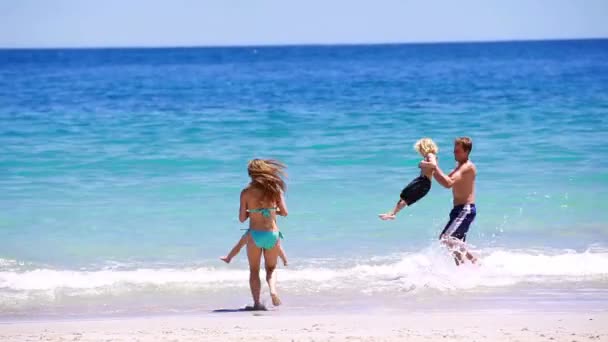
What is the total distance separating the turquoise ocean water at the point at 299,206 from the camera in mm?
7621

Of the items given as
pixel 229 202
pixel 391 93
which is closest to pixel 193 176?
pixel 229 202

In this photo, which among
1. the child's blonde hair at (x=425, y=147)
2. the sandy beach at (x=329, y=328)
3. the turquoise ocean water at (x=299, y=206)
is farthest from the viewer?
the turquoise ocean water at (x=299, y=206)

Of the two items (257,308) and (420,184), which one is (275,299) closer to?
(257,308)

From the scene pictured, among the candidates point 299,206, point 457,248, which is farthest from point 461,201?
point 299,206

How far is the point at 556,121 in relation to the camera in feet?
64.1

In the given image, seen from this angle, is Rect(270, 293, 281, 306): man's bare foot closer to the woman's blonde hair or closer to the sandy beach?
the sandy beach

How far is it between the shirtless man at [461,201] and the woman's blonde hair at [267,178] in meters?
1.59

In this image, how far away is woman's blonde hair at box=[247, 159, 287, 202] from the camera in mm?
6652

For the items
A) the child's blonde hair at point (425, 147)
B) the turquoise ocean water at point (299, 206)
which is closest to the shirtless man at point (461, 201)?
the turquoise ocean water at point (299, 206)

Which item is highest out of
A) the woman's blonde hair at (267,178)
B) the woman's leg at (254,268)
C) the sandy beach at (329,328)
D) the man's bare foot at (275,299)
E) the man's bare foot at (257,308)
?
the woman's blonde hair at (267,178)

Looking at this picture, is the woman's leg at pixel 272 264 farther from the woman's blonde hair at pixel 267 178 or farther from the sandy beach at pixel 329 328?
the woman's blonde hair at pixel 267 178

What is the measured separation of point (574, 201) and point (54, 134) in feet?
37.0

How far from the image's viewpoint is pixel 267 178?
6.65 metres

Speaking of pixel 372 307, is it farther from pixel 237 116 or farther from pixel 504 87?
pixel 504 87
